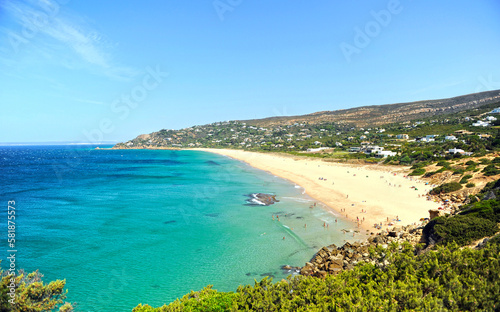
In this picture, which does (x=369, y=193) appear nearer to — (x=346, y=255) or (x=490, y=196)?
(x=490, y=196)

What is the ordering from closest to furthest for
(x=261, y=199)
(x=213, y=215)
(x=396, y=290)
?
(x=396, y=290)
(x=213, y=215)
(x=261, y=199)

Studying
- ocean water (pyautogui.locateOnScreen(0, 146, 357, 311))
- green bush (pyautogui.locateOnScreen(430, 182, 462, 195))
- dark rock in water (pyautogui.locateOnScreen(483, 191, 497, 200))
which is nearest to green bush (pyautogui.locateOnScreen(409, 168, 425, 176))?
green bush (pyautogui.locateOnScreen(430, 182, 462, 195))

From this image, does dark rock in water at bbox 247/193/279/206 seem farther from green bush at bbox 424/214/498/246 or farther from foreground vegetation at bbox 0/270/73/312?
foreground vegetation at bbox 0/270/73/312

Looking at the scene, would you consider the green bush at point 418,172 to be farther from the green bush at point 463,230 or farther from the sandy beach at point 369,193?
the green bush at point 463,230

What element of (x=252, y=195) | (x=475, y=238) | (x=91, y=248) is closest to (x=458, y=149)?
(x=252, y=195)

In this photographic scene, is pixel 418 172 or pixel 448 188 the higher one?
pixel 448 188

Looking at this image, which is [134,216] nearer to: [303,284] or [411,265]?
[303,284]

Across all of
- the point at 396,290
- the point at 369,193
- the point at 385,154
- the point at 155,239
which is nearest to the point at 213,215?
the point at 155,239

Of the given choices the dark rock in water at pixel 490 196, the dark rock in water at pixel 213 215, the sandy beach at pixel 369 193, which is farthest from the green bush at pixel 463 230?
the dark rock in water at pixel 213 215
